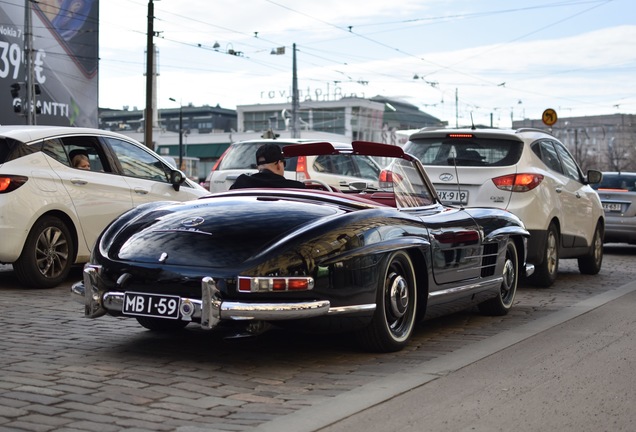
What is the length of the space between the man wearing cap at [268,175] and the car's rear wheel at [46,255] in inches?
115

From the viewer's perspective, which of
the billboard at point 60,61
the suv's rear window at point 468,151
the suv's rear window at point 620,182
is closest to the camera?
the suv's rear window at point 468,151

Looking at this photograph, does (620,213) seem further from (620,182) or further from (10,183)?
(10,183)

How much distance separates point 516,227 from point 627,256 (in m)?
9.28

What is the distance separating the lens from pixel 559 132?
152375 mm

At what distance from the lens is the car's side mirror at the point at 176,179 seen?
11180 millimetres

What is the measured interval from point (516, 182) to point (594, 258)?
278 cm

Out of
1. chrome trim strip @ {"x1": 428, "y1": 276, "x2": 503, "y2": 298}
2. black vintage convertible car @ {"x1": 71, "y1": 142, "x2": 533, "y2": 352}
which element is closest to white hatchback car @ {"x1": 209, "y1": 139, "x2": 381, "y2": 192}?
chrome trim strip @ {"x1": 428, "y1": 276, "x2": 503, "y2": 298}

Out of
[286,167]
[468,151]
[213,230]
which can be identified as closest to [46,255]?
[213,230]

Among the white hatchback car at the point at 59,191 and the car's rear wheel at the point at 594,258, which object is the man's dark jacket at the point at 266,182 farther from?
the car's rear wheel at the point at 594,258

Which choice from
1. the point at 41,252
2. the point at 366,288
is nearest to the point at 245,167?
the point at 41,252

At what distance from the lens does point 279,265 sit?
18.3 ft

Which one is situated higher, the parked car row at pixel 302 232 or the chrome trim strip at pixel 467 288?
the parked car row at pixel 302 232

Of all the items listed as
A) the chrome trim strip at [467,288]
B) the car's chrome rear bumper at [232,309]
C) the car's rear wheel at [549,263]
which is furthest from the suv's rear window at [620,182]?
the car's chrome rear bumper at [232,309]

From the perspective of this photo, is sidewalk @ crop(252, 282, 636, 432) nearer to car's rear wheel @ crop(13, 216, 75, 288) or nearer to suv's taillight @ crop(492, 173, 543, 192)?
suv's taillight @ crop(492, 173, 543, 192)
